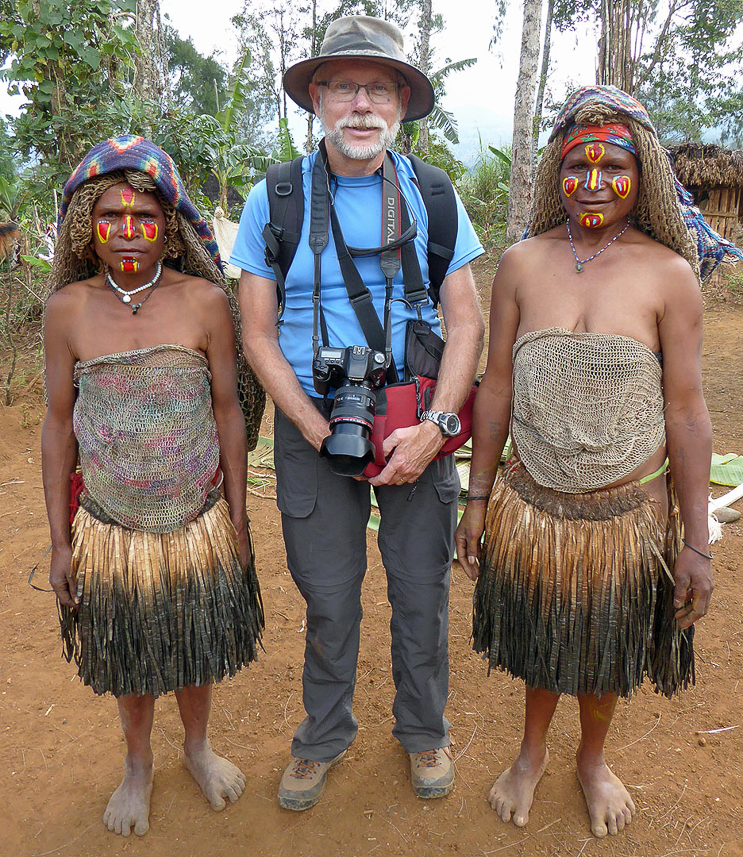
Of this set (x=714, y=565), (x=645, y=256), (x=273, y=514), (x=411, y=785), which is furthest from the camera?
(x=273, y=514)

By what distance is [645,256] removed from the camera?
1728 mm

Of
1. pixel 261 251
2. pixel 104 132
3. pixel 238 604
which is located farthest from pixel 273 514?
pixel 104 132

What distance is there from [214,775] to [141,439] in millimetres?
1137

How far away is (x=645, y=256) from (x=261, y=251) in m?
1.03

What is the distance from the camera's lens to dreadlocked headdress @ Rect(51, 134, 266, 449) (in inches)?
69.9

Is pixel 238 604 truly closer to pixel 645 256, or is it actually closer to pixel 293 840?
pixel 293 840

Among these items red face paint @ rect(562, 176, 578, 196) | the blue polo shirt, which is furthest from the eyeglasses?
red face paint @ rect(562, 176, 578, 196)

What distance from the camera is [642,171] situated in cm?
172

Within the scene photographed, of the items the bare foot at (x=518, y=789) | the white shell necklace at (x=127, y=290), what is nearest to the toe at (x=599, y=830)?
the bare foot at (x=518, y=789)

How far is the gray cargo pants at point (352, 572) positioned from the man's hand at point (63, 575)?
0.61 meters

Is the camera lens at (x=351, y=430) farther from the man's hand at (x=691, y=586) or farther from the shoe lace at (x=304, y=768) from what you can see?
the shoe lace at (x=304, y=768)

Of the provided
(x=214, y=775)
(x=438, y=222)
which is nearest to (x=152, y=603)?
(x=214, y=775)

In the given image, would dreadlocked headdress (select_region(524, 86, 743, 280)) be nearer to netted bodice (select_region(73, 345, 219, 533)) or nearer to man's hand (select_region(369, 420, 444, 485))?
man's hand (select_region(369, 420, 444, 485))

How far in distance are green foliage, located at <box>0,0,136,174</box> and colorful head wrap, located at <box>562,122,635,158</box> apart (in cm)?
494
